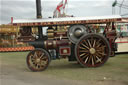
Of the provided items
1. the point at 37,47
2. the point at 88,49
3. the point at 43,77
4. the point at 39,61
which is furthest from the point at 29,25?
the point at 88,49

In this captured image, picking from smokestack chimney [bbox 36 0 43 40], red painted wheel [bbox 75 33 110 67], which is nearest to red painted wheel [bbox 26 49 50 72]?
smokestack chimney [bbox 36 0 43 40]

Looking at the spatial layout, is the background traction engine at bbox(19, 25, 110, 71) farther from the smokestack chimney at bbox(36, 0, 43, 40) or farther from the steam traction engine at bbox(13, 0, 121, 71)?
the smokestack chimney at bbox(36, 0, 43, 40)

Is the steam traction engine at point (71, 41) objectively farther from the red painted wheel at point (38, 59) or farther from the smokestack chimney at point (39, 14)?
the smokestack chimney at point (39, 14)

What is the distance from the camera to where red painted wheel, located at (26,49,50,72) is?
6043 millimetres

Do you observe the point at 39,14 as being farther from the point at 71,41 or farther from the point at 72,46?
the point at 72,46

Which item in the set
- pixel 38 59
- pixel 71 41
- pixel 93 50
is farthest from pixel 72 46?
pixel 38 59

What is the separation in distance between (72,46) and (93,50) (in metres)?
0.99

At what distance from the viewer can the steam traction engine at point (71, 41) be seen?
6086mm

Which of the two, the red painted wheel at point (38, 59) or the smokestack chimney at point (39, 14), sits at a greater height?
the smokestack chimney at point (39, 14)

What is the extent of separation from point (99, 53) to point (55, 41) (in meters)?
2.02

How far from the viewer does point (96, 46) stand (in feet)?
20.4

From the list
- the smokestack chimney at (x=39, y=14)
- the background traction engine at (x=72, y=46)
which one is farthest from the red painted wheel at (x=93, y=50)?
the smokestack chimney at (x=39, y=14)

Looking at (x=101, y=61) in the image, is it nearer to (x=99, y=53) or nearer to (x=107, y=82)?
(x=99, y=53)

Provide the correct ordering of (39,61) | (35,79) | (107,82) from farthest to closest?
1. (39,61)
2. (35,79)
3. (107,82)
